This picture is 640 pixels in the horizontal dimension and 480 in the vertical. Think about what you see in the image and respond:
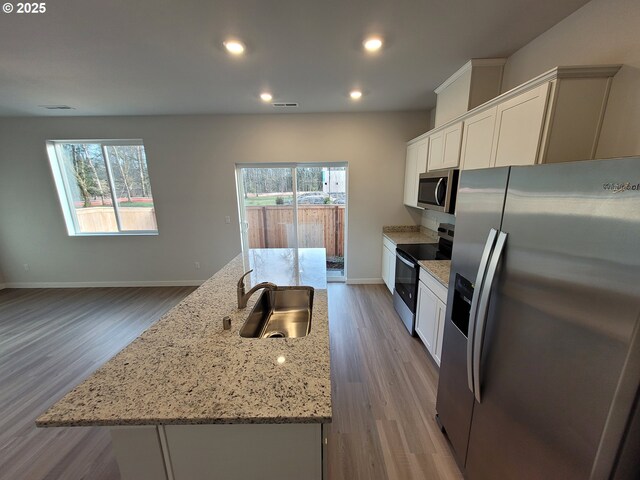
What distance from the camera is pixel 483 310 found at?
41.7 inches

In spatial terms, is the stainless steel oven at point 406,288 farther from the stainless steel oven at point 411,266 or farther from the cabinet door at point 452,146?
the cabinet door at point 452,146

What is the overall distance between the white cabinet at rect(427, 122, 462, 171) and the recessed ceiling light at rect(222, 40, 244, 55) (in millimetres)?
2008

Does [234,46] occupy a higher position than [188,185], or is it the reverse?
[234,46]

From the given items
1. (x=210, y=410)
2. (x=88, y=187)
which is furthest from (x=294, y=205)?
(x=88, y=187)

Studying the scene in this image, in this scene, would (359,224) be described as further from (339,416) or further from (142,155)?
(142,155)

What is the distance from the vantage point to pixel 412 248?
9.63 ft

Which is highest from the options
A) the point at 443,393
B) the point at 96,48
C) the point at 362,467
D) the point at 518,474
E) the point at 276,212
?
the point at 96,48

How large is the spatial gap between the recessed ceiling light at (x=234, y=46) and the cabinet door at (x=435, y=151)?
2094mm

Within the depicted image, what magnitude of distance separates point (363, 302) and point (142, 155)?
4287mm

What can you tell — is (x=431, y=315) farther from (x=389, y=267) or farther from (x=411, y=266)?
(x=389, y=267)

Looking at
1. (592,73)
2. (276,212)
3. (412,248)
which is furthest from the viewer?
(276,212)

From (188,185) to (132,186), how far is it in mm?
1004

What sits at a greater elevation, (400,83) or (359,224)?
(400,83)

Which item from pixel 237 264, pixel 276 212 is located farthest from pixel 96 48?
pixel 276 212
